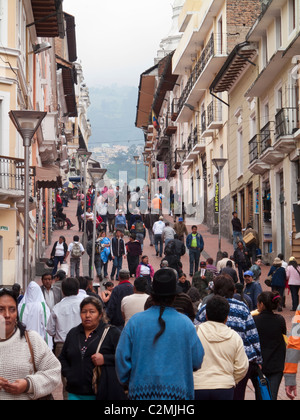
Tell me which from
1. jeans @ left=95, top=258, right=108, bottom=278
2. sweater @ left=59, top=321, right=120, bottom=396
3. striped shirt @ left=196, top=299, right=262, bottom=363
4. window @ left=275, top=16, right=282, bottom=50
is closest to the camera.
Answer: sweater @ left=59, top=321, right=120, bottom=396

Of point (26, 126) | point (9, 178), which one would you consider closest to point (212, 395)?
point (26, 126)

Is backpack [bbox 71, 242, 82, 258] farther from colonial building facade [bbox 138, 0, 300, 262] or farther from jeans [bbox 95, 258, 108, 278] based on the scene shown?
colonial building facade [bbox 138, 0, 300, 262]

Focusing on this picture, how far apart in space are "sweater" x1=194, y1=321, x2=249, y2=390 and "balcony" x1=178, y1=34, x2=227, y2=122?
106 feet

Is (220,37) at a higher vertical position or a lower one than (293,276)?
higher

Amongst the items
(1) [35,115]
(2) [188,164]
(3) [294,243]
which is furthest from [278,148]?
(2) [188,164]

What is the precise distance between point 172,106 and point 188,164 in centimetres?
826

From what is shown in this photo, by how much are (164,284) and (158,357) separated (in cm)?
57

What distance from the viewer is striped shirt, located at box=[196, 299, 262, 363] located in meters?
7.86

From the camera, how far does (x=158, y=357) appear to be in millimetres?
5906

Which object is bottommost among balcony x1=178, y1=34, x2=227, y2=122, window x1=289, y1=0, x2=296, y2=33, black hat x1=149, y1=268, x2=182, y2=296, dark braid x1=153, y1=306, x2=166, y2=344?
dark braid x1=153, y1=306, x2=166, y2=344

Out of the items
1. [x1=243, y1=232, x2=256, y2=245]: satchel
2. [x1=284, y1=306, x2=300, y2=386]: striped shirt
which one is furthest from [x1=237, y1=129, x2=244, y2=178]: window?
[x1=284, y1=306, x2=300, y2=386]: striped shirt

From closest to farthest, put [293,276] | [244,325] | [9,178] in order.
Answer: [244,325] → [293,276] → [9,178]

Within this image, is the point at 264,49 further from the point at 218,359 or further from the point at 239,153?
the point at 218,359

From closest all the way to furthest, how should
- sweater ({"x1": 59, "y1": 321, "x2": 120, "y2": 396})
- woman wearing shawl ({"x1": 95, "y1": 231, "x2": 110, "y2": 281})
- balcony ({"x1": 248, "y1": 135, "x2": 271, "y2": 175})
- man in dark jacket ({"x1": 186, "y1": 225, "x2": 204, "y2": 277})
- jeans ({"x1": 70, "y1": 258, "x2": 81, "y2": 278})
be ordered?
sweater ({"x1": 59, "y1": 321, "x2": 120, "y2": 396}), jeans ({"x1": 70, "y1": 258, "x2": 81, "y2": 278}), woman wearing shawl ({"x1": 95, "y1": 231, "x2": 110, "y2": 281}), man in dark jacket ({"x1": 186, "y1": 225, "x2": 204, "y2": 277}), balcony ({"x1": 248, "y1": 135, "x2": 271, "y2": 175})
